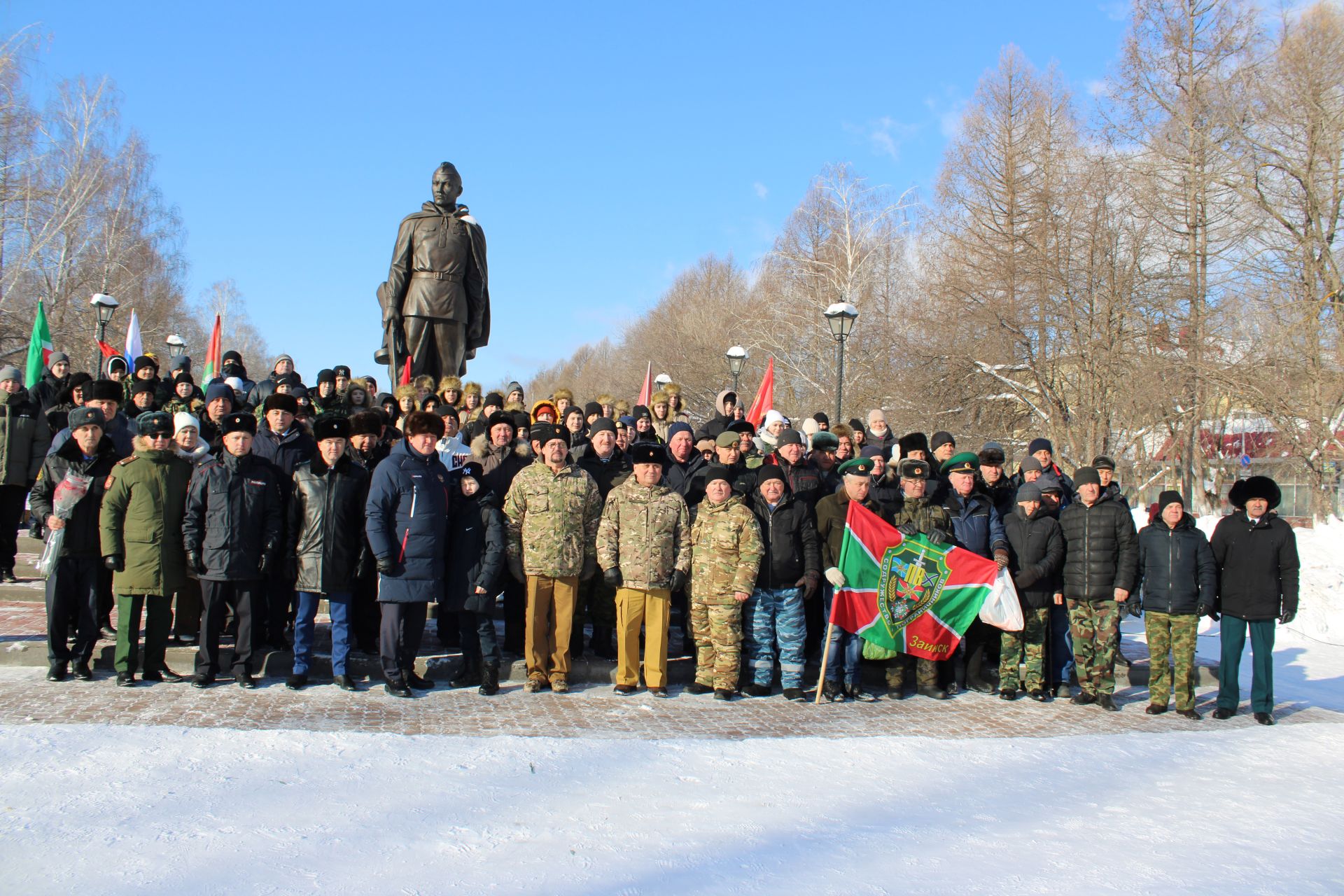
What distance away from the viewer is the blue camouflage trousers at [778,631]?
748 cm

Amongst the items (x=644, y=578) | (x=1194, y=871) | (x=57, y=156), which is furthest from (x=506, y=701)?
(x=57, y=156)

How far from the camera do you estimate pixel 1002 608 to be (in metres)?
7.78

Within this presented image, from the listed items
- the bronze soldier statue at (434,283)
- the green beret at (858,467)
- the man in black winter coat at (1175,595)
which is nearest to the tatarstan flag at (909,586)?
the green beret at (858,467)

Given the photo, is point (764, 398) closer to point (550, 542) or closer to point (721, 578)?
point (721, 578)

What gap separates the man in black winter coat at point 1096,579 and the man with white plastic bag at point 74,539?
732 cm

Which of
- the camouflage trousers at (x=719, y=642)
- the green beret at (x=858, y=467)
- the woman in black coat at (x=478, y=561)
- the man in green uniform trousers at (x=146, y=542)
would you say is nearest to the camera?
the man in green uniform trousers at (x=146, y=542)

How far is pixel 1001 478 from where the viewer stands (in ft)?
28.5

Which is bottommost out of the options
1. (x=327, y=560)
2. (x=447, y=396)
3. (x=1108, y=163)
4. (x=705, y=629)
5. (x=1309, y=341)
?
(x=705, y=629)

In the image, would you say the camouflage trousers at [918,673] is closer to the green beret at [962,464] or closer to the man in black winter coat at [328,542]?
the green beret at [962,464]

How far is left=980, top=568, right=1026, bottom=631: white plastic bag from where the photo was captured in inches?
306

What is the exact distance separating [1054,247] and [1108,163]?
2.65m

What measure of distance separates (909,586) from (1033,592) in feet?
3.41

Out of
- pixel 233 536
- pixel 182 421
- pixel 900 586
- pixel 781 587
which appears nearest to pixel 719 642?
pixel 781 587

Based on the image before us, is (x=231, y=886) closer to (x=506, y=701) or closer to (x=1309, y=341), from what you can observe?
(x=506, y=701)
